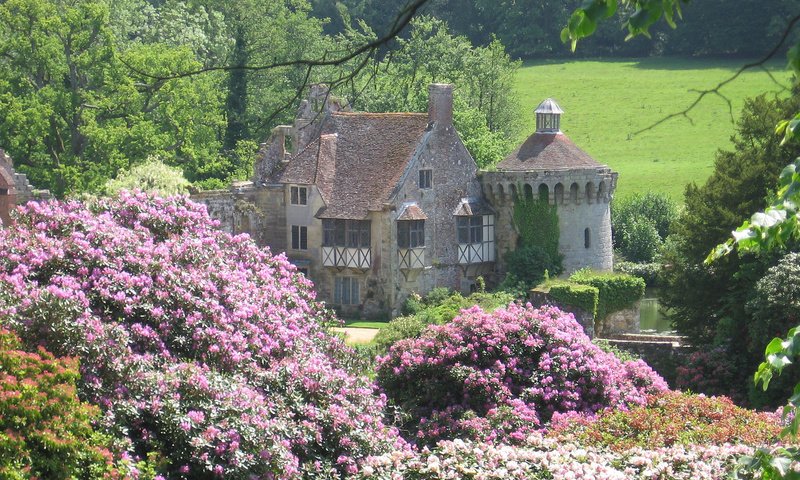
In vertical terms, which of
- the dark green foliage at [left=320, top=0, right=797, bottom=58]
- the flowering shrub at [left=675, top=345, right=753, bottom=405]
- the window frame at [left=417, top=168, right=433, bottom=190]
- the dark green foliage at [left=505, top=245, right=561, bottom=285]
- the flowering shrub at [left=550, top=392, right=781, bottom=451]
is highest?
the dark green foliage at [left=320, top=0, right=797, bottom=58]

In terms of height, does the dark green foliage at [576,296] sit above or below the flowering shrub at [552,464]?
above

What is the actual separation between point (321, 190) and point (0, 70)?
1444 centimetres

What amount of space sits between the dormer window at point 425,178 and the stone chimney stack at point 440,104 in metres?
1.81

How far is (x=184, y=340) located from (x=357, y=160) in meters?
37.1

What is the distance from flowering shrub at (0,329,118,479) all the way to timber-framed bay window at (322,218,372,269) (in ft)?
127

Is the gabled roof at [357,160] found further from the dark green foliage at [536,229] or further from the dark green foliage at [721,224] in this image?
the dark green foliage at [721,224]

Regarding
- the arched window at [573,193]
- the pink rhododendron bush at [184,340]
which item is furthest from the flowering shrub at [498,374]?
the arched window at [573,193]

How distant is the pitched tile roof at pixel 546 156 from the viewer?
58.2 meters

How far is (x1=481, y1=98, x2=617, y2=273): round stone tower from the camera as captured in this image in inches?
2274

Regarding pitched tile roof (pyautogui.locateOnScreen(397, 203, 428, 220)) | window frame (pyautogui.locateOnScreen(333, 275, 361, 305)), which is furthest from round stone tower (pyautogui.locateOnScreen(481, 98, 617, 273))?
window frame (pyautogui.locateOnScreen(333, 275, 361, 305))

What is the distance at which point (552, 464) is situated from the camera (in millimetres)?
19906

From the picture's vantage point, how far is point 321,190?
2242 inches

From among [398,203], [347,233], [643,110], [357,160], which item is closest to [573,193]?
[398,203]

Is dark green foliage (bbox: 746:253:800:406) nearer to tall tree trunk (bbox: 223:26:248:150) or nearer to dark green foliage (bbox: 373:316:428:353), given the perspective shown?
dark green foliage (bbox: 373:316:428:353)
